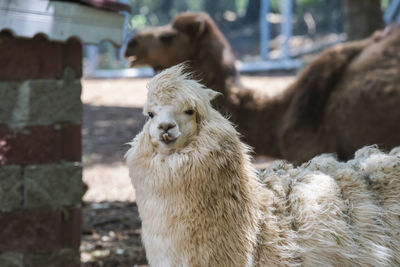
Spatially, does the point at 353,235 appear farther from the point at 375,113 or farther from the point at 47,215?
the point at 375,113

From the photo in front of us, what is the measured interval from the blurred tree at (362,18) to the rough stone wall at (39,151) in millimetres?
5627

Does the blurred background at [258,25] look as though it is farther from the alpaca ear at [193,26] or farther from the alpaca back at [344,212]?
the alpaca back at [344,212]

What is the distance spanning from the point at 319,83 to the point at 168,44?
71.4 inches

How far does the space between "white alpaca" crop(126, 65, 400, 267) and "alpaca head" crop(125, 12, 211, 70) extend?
400 centimetres

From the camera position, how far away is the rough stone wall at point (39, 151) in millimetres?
3936

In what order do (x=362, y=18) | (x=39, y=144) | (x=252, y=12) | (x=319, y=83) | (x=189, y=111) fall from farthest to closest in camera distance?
(x=252, y=12) < (x=362, y=18) < (x=319, y=83) < (x=39, y=144) < (x=189, y=111)

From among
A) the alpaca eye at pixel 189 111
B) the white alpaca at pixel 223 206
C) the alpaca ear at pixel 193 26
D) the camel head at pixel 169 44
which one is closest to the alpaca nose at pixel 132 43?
the camel head at pixel 169 44

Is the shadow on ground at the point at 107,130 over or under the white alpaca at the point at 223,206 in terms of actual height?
under

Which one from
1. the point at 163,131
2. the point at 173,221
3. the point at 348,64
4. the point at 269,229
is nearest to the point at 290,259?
the point at 269,229

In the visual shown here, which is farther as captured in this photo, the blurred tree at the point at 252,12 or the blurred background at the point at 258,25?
the blurred tree at the point at 252,12

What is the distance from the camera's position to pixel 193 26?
6266mm

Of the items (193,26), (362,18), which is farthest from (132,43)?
(362,18)

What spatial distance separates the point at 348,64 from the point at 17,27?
3522 mm

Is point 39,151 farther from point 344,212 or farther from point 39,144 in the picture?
point 344,212
